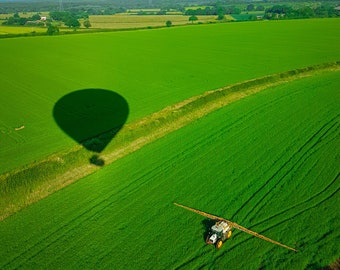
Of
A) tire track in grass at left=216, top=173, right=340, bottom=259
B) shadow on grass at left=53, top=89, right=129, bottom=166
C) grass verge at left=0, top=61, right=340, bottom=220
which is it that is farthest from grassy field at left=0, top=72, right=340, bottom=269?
shadow on grass at left=53, top=89, right=129, bottom=166

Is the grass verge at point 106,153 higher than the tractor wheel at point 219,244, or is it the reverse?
the tractor wheel at point 219,244

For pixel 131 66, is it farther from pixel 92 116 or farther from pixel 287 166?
pixel 287 166

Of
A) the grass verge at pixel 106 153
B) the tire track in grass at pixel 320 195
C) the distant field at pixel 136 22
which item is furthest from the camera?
the distant field at pixel 136 22

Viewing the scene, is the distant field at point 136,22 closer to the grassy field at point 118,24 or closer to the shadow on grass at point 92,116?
the grassy field at point 118,24

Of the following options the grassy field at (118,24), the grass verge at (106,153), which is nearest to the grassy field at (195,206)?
the grass verge at (106,153)

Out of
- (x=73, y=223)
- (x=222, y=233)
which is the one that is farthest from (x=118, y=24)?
(x=222, y=233)

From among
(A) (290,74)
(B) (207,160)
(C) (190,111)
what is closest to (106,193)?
A: (B) (207,160)

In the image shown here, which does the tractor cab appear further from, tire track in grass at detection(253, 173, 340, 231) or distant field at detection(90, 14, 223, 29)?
distant field at detection(90, 14, 223, 29)
